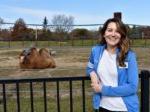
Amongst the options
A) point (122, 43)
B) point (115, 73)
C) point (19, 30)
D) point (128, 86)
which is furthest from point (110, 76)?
point (19, 30)

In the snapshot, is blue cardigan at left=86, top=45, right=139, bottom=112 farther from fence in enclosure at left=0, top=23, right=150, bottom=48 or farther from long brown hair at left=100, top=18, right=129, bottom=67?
fence in enclosure at left=0, top=23, right=150, bottom=48

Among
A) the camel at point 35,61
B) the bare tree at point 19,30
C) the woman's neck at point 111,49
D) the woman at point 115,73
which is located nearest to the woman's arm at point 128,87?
the woman at point 115,73

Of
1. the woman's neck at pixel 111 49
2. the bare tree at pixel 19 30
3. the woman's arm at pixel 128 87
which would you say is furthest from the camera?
the bare tree at pixel 19 30

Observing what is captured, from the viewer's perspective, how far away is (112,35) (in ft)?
12.5

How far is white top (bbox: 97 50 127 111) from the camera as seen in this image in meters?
3.77

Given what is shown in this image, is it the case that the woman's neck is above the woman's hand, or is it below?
above

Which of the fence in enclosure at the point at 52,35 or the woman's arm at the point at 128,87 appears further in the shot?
the fence in enclosure at the point at 52,35

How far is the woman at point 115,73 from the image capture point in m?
3.75

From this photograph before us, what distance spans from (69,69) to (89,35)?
8.52 metres

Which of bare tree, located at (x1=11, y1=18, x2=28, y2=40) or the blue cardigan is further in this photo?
bare tree, located at (x1=11, y1=18, x2=28, y2=40)

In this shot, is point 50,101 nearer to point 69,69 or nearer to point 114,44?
point 114,44

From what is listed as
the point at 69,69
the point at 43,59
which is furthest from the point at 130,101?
the point at 43,59

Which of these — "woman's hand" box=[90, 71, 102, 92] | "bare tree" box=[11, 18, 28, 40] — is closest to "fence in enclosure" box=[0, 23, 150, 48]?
"bare tree" box=[11, 18, 28, 40]

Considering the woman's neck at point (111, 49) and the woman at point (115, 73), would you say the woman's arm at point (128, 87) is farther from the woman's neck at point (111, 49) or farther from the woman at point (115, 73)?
the woman's neck at point (111, 49)
